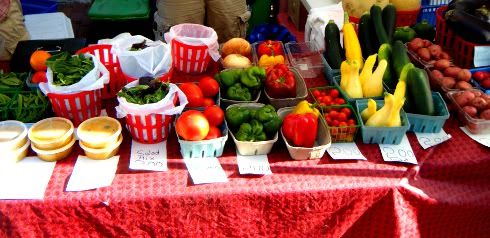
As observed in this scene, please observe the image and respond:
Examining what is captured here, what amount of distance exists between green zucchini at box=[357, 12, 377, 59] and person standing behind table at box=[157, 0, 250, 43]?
122 centimetres

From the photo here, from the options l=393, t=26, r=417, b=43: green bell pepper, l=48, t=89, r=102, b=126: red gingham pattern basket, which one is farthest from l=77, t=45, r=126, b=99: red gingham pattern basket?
l=393, t=26, r=417, b=43: green bell pepper

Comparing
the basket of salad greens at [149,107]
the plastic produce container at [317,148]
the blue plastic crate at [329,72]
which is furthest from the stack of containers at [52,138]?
the blue plastic crate at [329,72]

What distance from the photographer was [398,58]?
2.14 meters

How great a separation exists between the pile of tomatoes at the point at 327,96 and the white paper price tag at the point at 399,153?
29 centimetres

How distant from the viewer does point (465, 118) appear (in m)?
1.98

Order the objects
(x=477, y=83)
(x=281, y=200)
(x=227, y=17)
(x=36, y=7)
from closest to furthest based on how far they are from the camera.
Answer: (x=281, y=200) < (x=477, y=83) < (x=227, y=17) < (x=36, y=7)

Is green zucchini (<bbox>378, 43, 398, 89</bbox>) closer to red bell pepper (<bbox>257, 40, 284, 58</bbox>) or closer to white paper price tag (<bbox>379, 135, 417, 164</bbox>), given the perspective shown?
white paper price tag (<bbox>379, 135, 417, 164</bbox>)

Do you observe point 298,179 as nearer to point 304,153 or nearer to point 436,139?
point 304,153

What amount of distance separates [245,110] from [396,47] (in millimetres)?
864

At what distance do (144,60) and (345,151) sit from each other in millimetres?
1021

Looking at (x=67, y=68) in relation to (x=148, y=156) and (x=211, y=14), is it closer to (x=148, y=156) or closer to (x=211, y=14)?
(x=148, y=156)

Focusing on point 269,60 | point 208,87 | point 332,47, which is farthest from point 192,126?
point 332,47

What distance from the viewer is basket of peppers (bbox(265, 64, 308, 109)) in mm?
2061

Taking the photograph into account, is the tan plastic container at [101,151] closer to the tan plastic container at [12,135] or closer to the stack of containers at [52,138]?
the stack of containers at [52,138]
